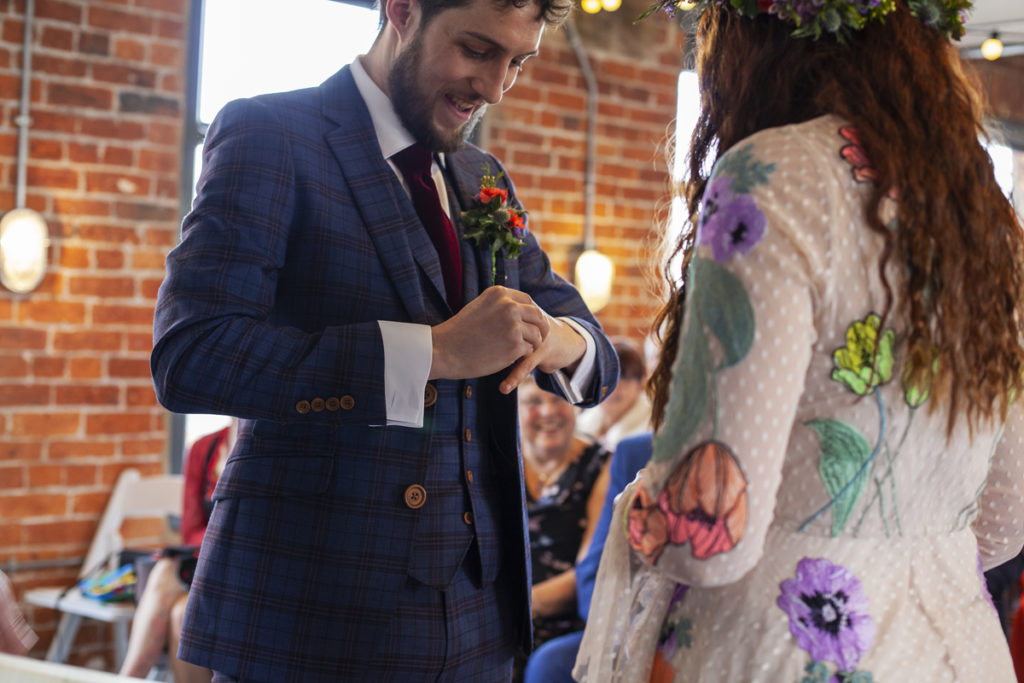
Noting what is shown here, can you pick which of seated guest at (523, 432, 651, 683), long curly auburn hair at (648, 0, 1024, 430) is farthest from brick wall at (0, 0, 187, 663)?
long curly auburn hair at (648, 0, 1024, 430)

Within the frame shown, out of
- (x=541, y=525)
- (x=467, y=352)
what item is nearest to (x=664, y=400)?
(x=467, y=352)

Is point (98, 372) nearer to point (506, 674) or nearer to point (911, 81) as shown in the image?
point (506, 674)

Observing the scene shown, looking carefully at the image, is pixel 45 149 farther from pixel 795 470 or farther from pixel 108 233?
pixel 795 470

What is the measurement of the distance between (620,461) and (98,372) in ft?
7.54

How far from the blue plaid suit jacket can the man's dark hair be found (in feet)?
0.73

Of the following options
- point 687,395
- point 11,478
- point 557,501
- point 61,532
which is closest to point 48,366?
point 11,478

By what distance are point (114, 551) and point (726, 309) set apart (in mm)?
3414

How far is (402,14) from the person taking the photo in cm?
151

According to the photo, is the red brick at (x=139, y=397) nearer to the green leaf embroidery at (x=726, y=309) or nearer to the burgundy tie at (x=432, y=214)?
the burgundy tie at (x=432, y=214)

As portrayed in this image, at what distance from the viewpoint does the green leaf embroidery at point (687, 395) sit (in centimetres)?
98

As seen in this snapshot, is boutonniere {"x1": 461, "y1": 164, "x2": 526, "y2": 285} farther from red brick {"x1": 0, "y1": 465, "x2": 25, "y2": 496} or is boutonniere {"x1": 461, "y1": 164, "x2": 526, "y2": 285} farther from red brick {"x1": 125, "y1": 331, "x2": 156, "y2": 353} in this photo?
red brick {"x1": 0, "y1": 465, "x2": 25, "y2": 496}

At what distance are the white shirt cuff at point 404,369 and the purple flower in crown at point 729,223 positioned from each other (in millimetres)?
409

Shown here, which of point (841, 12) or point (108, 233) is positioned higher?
point (841, 12)

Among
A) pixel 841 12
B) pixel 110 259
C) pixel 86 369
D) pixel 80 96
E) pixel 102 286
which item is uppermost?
pixel 80 96
